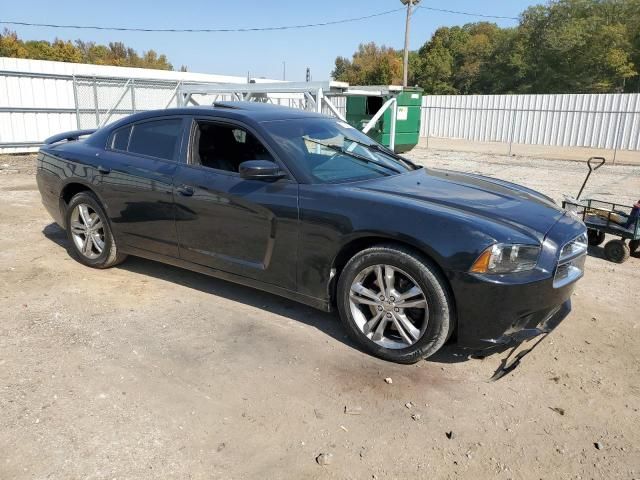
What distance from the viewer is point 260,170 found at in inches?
145

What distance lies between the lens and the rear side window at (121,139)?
4797 millimetres

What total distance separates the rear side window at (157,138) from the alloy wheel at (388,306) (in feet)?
6.60

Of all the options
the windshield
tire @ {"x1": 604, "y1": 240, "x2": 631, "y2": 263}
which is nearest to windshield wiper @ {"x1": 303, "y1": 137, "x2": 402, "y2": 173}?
the windshield

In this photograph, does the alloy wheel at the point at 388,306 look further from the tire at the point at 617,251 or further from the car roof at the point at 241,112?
the tire at the point at 617,251

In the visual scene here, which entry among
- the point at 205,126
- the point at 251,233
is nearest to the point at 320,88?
the point at 205,126

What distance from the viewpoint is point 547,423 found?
288cm

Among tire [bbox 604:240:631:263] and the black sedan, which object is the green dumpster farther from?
the black sedan

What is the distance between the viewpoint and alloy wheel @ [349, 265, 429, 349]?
10.9ft

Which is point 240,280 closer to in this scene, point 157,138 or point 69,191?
point 157,138

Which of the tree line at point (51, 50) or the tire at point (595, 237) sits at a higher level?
the tree line at point (51, 50)

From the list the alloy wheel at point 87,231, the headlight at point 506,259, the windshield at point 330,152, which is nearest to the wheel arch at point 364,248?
the headlight at point 506,259

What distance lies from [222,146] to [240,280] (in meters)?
1.10

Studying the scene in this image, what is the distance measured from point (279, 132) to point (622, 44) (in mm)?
49872

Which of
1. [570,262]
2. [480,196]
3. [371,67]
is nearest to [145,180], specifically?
[480,196]
